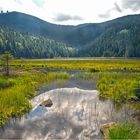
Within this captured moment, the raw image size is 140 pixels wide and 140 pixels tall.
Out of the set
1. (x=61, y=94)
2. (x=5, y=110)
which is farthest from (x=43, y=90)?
(x=5, y=110)

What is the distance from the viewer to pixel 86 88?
189 feet

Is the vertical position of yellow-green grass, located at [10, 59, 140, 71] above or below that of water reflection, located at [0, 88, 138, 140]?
below

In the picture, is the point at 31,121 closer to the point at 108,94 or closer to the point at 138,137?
the point at 138,137

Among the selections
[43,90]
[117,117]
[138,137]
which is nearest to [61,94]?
[43,90]

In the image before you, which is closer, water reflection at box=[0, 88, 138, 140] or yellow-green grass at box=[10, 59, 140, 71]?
water reflection at box=[0, 88, 138, 140]

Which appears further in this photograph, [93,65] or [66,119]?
[93,65]

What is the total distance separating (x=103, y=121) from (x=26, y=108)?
9.87 m

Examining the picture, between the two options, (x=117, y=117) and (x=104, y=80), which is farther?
(x=104, y=80)

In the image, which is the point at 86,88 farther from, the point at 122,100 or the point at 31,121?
the point at 31,121

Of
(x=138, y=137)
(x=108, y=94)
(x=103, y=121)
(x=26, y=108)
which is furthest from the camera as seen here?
(x=108, y=94)

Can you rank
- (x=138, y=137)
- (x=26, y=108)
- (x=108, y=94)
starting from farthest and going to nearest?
1. (x=108, y=94)
2. (x=26, y=108)
3. (x=138, y=137)

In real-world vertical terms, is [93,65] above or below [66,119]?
below

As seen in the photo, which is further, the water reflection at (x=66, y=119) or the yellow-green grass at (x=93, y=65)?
the yellow-green grass at (x=93, y=65)

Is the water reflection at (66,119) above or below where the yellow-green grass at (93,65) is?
above
